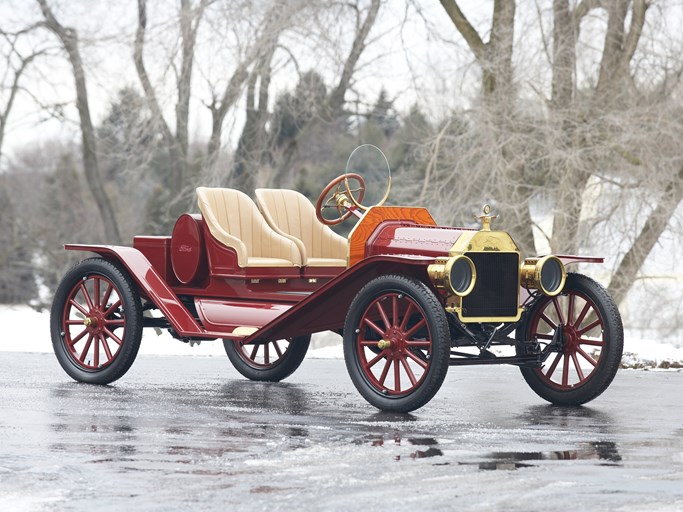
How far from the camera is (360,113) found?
20.7 metres

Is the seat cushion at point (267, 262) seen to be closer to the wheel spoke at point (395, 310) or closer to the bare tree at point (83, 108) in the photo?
the wheel spoke at point (395, 310)

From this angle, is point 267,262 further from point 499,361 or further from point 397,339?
point 499,361

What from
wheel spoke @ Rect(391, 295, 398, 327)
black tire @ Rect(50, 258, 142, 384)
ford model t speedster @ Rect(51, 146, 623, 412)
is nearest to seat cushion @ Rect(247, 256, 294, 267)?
ford model t speedster @ Rect(51, 146, 623, 412)

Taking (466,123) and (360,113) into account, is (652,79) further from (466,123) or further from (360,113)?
(360,113)

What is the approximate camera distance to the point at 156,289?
962 cm

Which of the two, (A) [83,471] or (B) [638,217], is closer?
(A) [83,471]

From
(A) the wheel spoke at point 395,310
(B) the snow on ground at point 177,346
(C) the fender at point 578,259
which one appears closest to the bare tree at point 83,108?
(B) the snow on ground at point 177,346

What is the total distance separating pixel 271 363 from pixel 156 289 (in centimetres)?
135

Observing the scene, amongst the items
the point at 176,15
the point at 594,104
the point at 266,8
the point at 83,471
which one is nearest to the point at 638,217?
the point at 594,104

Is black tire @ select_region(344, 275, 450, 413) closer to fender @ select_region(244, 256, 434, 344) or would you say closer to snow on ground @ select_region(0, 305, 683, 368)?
fender @ select_region(244, 256, 434, 344)

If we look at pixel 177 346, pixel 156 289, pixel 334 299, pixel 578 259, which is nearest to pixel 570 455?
pixel 334 299

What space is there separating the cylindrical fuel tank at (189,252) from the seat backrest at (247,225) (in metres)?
0.16

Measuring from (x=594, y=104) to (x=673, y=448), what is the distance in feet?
33.1

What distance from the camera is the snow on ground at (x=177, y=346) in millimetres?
12391
